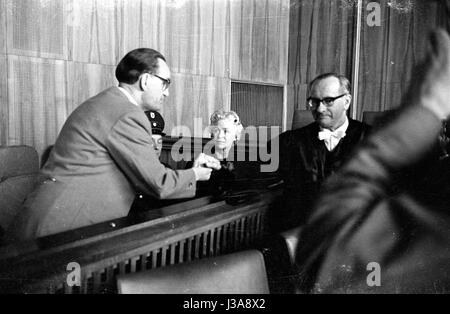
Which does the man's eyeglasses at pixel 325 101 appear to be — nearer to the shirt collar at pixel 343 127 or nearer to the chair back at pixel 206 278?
the shirt collar at pixel 343 127

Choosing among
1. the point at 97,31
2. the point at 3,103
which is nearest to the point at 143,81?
the point at 3,103

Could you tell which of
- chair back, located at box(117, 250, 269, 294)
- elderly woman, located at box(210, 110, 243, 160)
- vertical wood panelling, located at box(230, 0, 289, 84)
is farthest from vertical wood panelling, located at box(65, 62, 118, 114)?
chair back, located at box(117, 250, 269, 294)

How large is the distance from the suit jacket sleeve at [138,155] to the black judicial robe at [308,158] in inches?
24.1

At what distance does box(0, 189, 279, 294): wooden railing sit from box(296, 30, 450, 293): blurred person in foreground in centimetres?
35

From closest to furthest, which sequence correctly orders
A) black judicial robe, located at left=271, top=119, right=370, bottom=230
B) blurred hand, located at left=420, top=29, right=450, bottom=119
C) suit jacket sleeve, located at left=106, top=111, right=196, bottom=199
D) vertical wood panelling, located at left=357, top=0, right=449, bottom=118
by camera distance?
blurred hand, located at left=420, top=29, right=450, bottom=119 < suit jacket sleeve, located at left=106, top=111, right=196, bottom=199 < black judicial robe, located at left=271, top=119, right=370, bottom=230 < vertical wood panelling, located at left=357, top=0, right=449, bottom=118

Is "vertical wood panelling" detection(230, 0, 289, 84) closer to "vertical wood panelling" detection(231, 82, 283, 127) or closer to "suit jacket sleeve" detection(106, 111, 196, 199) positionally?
"vertical wood panelling" detection(231, 82, 283, 127)

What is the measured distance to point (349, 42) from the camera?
181 inches

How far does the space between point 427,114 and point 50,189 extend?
4.69 ft

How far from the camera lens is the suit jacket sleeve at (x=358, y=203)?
1098 millimetres

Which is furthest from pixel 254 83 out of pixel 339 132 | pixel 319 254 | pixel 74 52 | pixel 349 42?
pixel 319 254

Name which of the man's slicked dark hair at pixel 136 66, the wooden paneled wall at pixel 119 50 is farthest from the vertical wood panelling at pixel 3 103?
the man's slicked dark hair at pixel 136 66

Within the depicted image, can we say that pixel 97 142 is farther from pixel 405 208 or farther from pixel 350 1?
pixel 350 1

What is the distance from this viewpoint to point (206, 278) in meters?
1.00

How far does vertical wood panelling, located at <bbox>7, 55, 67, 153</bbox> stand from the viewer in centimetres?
357
